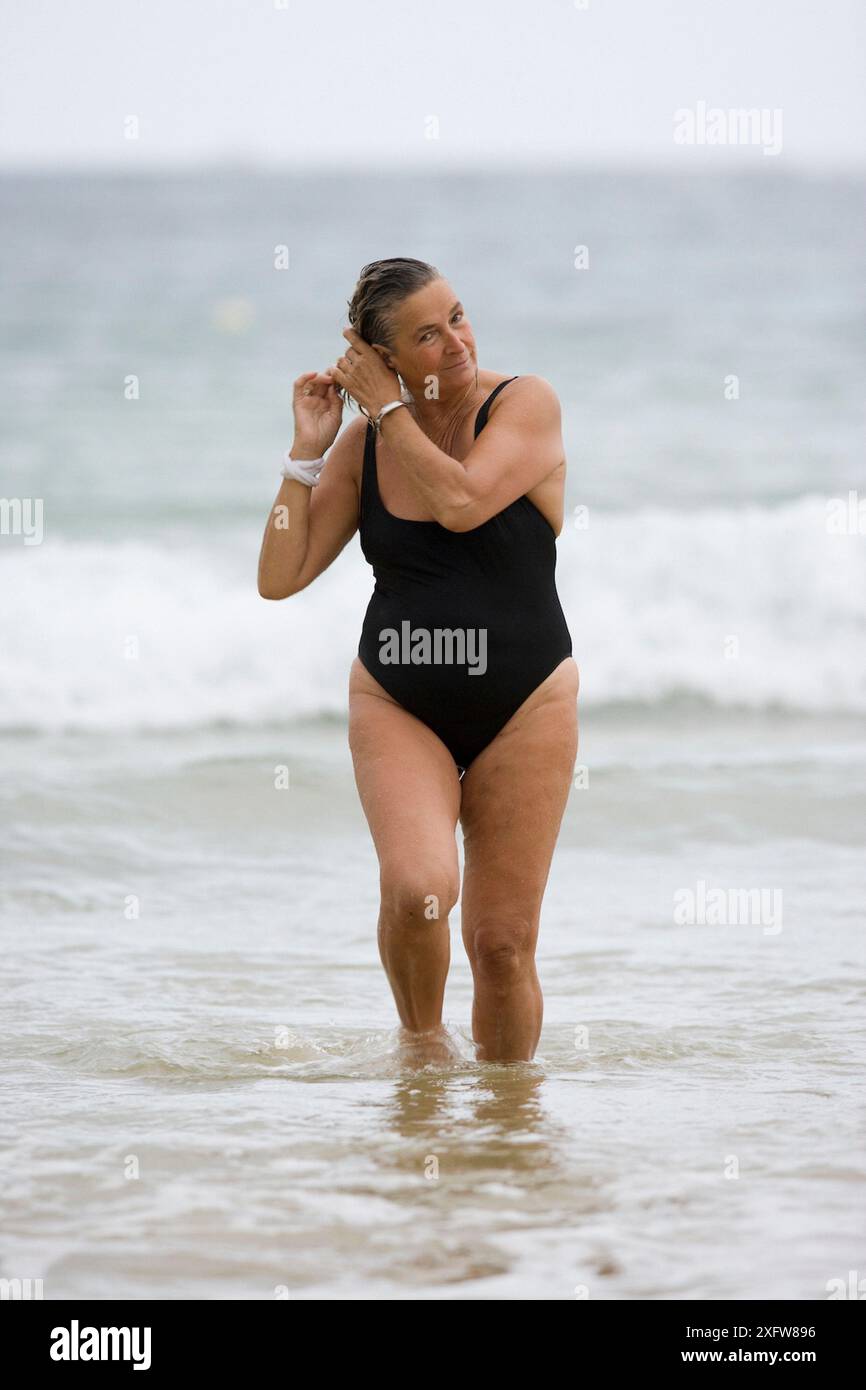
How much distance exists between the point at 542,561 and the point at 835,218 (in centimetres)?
1777

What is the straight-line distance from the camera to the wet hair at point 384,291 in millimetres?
3439

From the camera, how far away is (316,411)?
3.62 m

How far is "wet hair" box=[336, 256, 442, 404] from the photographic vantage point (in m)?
3.44

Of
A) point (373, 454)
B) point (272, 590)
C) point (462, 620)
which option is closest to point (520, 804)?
point (462, 620)

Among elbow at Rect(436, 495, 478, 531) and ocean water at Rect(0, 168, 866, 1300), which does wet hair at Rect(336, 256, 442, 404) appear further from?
ocean water at Rect(0, 168, 866, 1300)

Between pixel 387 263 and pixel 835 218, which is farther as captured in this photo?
pixel 835 218

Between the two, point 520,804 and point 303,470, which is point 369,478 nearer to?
point 303,470

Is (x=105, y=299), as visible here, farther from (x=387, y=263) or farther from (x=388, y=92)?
(x=387, y=263)

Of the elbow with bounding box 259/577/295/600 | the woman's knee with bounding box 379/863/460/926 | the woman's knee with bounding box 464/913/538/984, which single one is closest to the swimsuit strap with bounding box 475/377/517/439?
the elbow with bounding box 259/577/295/600

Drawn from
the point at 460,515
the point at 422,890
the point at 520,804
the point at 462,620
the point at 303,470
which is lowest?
the point at 422,890

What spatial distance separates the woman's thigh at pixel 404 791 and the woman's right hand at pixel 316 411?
52 cm

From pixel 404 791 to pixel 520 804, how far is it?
274 millimetres
